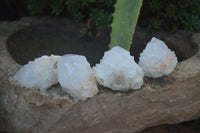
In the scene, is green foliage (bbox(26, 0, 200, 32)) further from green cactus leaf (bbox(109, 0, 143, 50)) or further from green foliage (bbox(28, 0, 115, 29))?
green cactus leaf (bbox(109, 0, 143, 50))

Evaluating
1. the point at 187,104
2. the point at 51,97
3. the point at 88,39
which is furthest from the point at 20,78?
the point at 187,104

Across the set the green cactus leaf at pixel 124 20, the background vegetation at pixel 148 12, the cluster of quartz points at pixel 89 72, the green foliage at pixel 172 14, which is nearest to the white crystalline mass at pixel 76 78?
the cluster of quartz points at pixel 89 72

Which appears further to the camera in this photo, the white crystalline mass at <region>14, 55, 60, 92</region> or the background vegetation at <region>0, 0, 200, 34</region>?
the background vegetation at <region>0, 0, 200, 34</region>

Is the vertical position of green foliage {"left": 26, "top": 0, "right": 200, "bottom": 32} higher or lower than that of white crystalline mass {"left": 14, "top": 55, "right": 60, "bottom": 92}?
higher

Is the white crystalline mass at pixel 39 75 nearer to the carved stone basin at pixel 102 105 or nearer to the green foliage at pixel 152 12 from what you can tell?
the carved stone basin at pixel 102 105

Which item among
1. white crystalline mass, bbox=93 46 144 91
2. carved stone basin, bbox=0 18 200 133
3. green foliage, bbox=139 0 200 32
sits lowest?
carved stone basin, bbox=0 18 200 133

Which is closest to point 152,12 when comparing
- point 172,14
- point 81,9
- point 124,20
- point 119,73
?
point 172,14

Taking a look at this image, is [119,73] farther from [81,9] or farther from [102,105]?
[81,9]

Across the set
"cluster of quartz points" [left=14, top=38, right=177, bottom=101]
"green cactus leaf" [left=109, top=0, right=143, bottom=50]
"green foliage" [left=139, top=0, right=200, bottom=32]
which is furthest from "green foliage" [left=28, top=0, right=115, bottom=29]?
"cluster of quartz points" [left=14, top=38, right=177, bottom=101]
